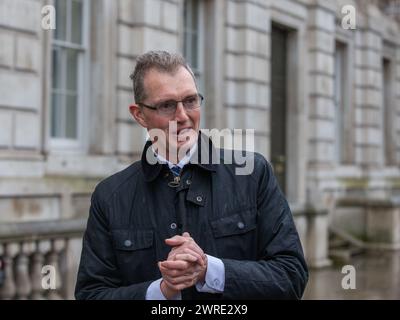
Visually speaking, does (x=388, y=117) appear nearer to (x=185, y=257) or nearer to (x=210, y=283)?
(x=210, y=283)

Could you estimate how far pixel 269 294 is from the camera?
246cm

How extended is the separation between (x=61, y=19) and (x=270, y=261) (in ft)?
24.8

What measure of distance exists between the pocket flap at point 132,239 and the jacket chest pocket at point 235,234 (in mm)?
237

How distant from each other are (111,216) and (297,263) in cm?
70

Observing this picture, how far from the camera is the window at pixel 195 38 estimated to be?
1229 centimetres

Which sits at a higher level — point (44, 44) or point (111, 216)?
point (44, 44)

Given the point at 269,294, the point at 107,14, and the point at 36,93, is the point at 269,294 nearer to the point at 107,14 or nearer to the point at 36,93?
the point at 36,93

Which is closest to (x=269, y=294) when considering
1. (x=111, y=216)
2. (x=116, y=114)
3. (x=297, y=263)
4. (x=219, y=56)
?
(x=297, y=263)

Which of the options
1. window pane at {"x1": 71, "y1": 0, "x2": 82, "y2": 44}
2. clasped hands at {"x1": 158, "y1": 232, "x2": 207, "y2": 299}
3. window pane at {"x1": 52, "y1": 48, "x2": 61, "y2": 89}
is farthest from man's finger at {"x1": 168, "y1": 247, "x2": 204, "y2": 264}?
window pane at {"x1": 71, "y1": 0, "x2": 82, "y2": 44}

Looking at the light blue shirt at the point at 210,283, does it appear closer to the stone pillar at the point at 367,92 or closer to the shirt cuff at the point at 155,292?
the shirt cuff at the point at 155,292

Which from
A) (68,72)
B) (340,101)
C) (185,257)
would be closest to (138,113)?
(185,257)

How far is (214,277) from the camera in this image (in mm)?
2424

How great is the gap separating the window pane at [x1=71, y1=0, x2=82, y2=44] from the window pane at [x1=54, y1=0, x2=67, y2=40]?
19cm
